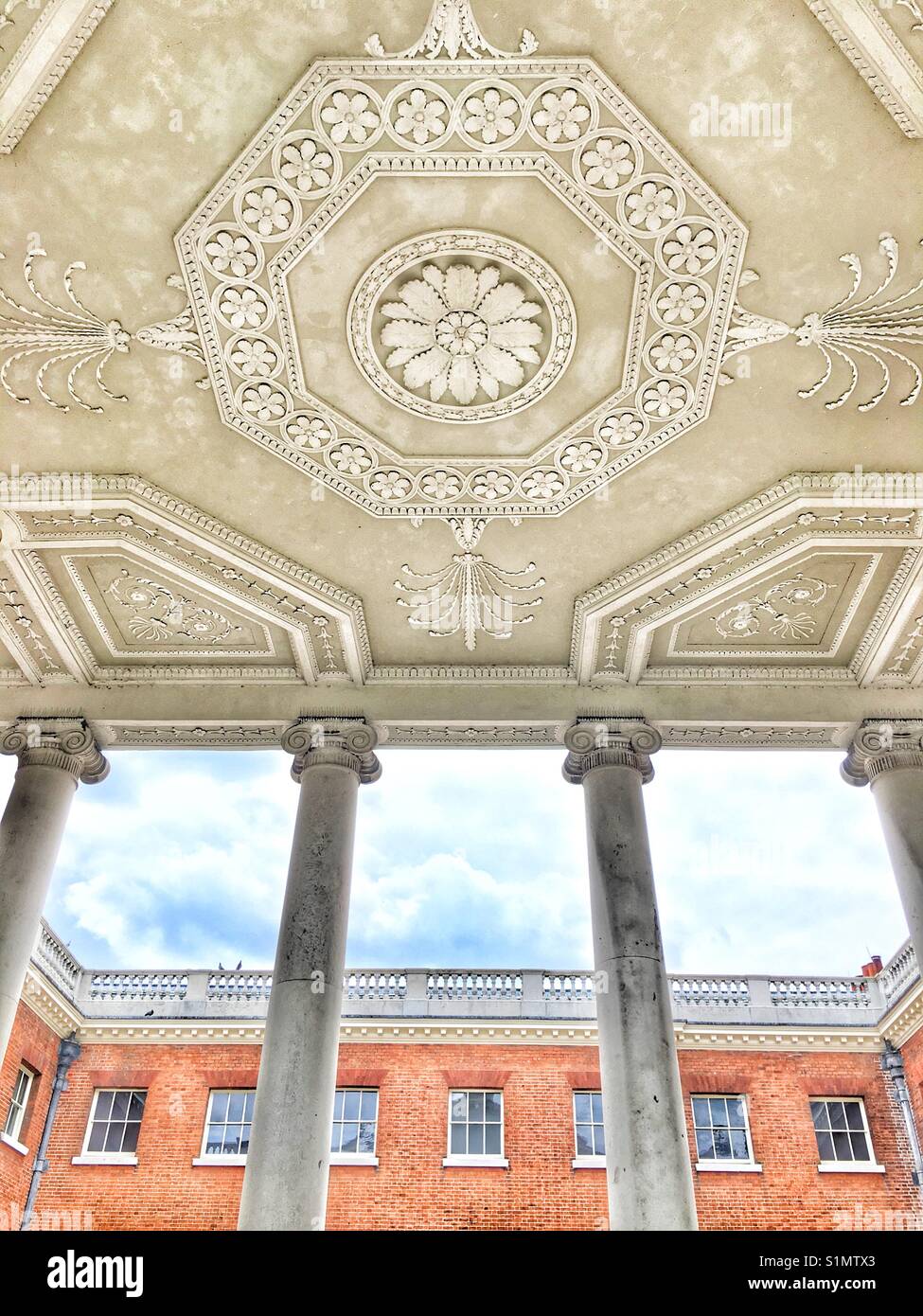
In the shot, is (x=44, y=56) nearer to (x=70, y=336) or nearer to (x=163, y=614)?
(x=70, y=336)

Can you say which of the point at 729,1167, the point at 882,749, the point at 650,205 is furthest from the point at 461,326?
the point at 729,1167

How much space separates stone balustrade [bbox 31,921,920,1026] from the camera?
2073cm

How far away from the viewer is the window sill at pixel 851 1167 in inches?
752

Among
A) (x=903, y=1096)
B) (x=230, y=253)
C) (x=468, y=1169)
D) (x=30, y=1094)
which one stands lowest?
(x=468, y=1169)

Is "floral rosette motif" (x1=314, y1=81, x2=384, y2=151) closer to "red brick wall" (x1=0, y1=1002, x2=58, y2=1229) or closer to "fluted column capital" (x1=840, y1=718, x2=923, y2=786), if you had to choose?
"fluted column capital" (x1=840, y1=718, x2=923, y2=786)

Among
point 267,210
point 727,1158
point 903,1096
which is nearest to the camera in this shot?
point 267,210

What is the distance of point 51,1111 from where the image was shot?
19719 mm

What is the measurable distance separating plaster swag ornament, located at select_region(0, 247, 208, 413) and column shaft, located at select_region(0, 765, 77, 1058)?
4.25m

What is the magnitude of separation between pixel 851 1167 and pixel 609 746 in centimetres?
1473

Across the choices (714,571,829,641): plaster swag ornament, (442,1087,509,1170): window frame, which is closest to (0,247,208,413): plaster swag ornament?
(714,571,829,641): plaster swag ornament

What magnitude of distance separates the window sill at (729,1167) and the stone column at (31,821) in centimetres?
1544
